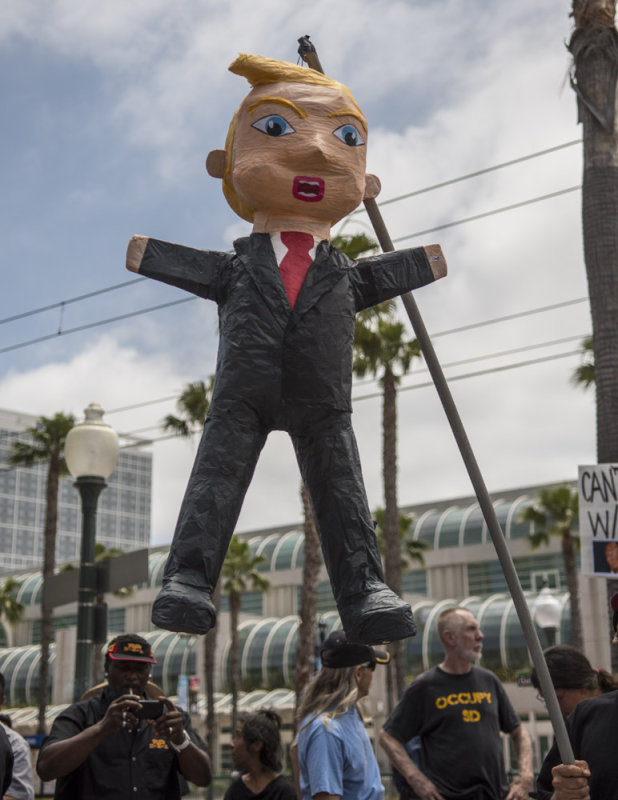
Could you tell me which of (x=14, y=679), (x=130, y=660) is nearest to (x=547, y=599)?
(x=130, y=660)

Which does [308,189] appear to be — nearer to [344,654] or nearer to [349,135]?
[349,135]

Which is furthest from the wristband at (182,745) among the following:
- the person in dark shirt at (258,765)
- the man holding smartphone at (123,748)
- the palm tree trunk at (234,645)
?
the palm tree trunk at (234,645)

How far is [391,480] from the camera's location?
80.0 feet

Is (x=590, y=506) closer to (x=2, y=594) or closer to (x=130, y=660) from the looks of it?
(x=130, y=660)

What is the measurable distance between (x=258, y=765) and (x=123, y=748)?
95cm

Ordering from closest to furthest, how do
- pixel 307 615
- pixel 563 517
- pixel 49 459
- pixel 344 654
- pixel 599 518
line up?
pixel 344 654
pixel 599 518
pixel 307 615
pixel 49 459
pixel 563 517

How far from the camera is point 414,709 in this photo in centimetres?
568

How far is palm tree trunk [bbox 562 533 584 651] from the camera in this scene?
99.7 ft

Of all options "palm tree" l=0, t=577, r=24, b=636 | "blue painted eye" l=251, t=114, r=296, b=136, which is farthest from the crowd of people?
"palm tree" l=0, t=577, r=24, b=636

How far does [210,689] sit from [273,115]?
29502mm

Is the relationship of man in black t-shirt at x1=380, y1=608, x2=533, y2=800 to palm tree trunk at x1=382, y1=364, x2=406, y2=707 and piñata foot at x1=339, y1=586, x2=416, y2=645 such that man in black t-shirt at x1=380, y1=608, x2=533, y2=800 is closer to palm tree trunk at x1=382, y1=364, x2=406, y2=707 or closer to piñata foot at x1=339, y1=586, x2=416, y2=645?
piñata foot at x1=339, y1=586, x2=416, y2=645

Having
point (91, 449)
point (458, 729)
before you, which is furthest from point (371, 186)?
point (91, 449)

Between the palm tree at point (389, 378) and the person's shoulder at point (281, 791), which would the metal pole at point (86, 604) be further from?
the palm tree at point (389, 378)

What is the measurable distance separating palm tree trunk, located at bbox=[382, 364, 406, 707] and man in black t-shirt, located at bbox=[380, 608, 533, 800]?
60.6 feet
